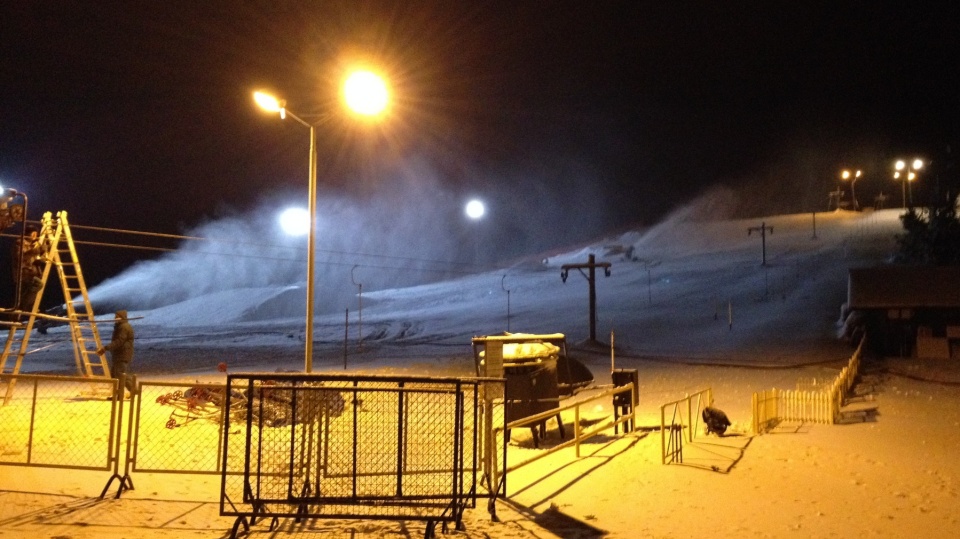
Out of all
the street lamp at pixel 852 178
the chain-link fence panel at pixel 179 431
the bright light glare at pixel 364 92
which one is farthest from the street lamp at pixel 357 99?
the street lamp at pixel 852 178

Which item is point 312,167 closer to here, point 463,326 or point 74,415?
point 74,415

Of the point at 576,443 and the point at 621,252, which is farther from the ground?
the point at 621,252

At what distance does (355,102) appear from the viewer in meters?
9.73

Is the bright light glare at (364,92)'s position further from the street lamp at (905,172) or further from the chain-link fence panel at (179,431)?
the street lamp at (905,172)

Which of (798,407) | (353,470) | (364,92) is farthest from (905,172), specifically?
(353,470)

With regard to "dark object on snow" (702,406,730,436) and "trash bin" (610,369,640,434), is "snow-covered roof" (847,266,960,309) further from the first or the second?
"dark object on snow" (702,406,730,436)

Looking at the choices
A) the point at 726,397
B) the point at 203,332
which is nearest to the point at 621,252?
the point at 203,332

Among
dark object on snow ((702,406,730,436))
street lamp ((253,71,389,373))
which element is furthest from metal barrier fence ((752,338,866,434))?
street lamp ((253,71,389,373))

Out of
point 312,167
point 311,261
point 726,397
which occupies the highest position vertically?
point 312,167

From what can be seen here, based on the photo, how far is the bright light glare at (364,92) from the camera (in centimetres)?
Answer: 968

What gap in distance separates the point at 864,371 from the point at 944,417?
1053 centimetres

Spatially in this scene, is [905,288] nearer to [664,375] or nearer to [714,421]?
[664,375]

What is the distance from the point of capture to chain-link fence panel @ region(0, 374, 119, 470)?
8.03 m

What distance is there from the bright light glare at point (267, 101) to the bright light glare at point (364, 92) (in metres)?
1.02
